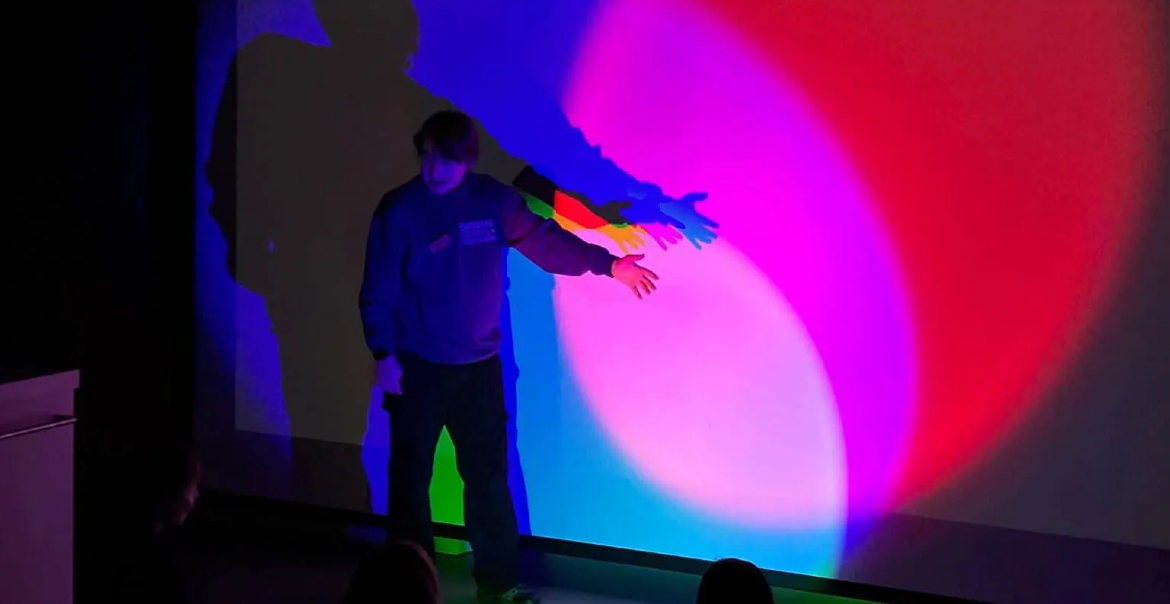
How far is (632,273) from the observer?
351cm

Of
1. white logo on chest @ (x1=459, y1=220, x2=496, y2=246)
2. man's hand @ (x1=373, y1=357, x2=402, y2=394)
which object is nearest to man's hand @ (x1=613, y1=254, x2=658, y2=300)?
white logo on chest @ (x1=459, y1=220, x2=496, y2=246)

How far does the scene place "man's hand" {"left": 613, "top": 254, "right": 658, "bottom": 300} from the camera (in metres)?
3.51

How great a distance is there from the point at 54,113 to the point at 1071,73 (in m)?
3.36

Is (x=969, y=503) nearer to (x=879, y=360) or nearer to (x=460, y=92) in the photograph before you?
(x=879, y=360)

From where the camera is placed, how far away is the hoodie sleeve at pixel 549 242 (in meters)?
3.51

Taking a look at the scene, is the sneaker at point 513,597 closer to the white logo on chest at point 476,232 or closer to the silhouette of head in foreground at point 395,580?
the white logo on chest at point 476,232

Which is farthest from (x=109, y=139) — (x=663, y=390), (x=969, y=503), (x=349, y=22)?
(x=969, y=503)

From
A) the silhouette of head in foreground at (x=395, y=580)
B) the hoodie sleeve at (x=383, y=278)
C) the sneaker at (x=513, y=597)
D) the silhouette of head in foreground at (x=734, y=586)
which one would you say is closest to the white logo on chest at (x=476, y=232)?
the hoodie sleeve at (x=383, y=278)

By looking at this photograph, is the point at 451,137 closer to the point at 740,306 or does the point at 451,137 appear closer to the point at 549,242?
the point at 549,242

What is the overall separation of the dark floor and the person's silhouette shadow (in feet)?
0.52

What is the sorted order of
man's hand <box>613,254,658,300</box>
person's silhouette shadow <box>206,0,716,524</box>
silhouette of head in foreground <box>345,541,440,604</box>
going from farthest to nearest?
person's silhouette shadow <box>206,0,716,524</box> < man's hand <box>613,254,658,300</box> < silhouette of head in foreground <box>345,541,440,604</box>

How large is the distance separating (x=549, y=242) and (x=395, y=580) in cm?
172

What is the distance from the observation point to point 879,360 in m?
3.37

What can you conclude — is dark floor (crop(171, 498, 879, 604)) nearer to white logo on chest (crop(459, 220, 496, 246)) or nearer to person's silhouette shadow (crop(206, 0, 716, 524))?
person's silhouette shadow (crop(206, 0, 716, 524))
